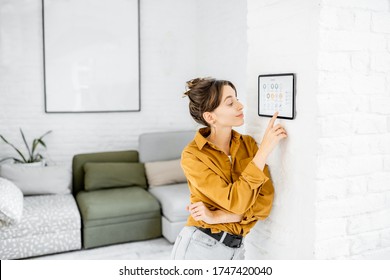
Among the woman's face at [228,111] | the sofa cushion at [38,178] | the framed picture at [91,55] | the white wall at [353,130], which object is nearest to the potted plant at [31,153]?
the sofa cushion at [38,178]

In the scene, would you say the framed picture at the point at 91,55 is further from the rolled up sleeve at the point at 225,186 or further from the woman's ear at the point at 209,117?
the rolled up sleeve at the point at 225,186

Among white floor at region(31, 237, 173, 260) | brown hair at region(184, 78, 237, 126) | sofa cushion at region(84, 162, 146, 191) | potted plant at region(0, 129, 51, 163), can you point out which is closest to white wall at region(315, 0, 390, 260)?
brown hair at region(184, 78, 237, 126)

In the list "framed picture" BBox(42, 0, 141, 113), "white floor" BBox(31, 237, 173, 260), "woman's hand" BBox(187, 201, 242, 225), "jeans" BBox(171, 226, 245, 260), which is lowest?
"white floor" BBox(31, 237, 173, 260)

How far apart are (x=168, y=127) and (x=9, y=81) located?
5.99ft

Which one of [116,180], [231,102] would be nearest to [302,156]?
[231,102]

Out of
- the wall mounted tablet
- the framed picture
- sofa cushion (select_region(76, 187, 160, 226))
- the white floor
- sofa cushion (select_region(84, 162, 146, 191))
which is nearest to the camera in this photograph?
the wall mounted tablet

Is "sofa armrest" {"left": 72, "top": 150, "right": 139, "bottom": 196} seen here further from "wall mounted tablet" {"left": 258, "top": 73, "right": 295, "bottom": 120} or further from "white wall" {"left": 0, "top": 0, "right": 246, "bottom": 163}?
→ "wall mounted tablet" {"left": 258, "top": 73, "right": 295, "bottom": 120}

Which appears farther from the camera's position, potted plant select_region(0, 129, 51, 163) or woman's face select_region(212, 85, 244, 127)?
potted plant select_region(0, 129, 51, 163)

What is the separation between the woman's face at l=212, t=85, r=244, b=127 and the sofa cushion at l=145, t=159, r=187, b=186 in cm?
267

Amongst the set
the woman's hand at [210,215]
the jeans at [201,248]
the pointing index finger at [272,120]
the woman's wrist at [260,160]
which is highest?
the pointing index finger at [272,120]

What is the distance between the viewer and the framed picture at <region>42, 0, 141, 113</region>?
4.47 metres

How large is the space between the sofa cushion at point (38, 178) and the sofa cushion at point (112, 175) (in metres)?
0.22

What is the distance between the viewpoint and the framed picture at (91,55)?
4473 mm
